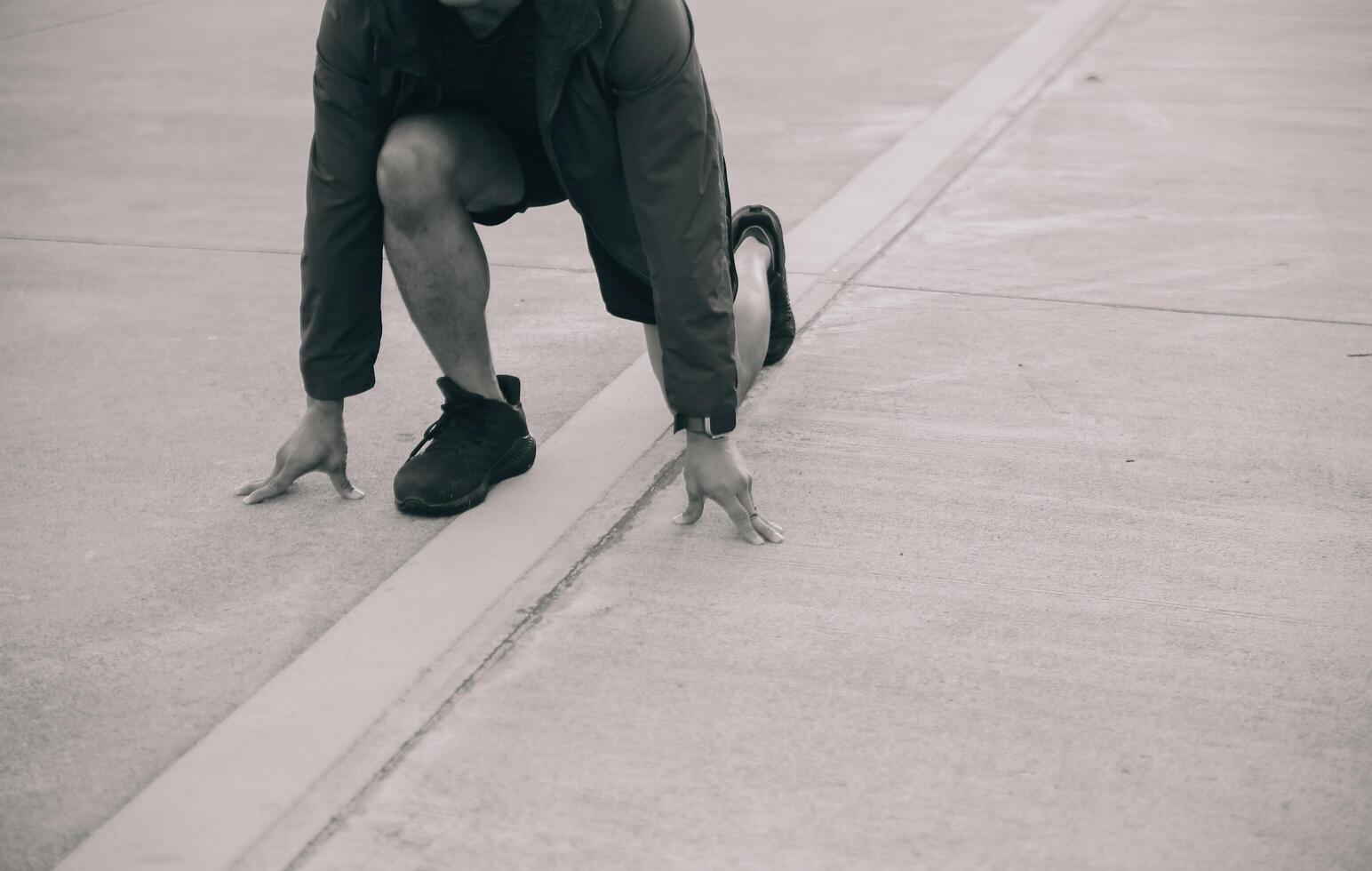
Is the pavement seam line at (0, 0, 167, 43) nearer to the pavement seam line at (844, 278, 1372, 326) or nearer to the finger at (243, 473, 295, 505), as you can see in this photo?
the pavement seam line at (844, 278, 1372, 326)

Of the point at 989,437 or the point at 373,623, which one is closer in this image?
the point at 373,623

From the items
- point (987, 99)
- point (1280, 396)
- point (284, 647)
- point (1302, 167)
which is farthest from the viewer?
point (987, 99)

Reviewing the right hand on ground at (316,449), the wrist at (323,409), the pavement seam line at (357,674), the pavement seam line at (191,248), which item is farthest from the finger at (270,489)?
the pavement seam line at (191,248)

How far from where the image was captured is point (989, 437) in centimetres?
323

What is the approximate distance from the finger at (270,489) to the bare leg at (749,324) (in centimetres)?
76

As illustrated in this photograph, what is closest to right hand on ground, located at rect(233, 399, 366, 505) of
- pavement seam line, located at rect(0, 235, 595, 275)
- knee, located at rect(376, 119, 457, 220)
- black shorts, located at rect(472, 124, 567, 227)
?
knee, located at rect(376, 119, 457, 220)

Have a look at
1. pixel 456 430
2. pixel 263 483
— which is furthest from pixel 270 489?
pixel 456 430

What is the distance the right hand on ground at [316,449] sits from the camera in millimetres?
2875

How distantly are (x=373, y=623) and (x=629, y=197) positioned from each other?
0.87 metres

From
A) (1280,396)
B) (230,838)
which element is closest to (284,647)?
(230,838)

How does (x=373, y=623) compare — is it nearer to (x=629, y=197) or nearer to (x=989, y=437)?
(x=629, y=197)

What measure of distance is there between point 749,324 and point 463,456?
0.70 m

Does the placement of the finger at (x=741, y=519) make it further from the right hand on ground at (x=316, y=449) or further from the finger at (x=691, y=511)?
the right hand on ground at (x=316, y=449)

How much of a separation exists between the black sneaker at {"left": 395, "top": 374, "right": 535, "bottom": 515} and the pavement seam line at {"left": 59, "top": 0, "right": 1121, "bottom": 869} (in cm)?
4
